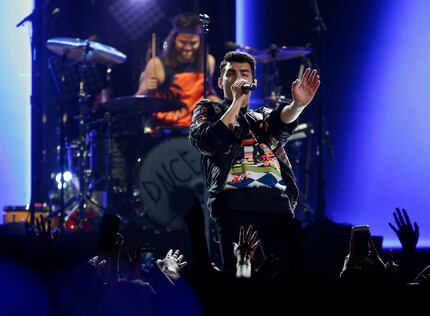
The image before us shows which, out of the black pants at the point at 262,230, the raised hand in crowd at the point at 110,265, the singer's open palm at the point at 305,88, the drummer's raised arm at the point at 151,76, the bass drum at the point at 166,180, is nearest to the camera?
the raised hand in crowd at the point at 110,265

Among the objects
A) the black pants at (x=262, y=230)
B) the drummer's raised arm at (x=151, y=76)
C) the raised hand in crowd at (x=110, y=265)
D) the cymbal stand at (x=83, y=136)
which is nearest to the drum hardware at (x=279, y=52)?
the drummer's raised arm at (x=151, y=76)

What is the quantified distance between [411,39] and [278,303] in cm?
746

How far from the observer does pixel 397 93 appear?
361 inches

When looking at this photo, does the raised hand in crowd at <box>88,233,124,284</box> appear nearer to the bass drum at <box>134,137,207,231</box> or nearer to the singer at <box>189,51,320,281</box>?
the singer at <box>189,51,320,281</box>

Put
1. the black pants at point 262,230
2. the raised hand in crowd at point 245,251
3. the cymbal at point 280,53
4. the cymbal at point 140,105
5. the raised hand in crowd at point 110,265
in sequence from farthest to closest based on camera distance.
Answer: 1. the cymbal at point 280,53
2. the cymbal at point 140,105
3. the black pants at point 262,230
4. the raised hand in crowd at point 245,251
5. the raised hand in crowd at point 110,265

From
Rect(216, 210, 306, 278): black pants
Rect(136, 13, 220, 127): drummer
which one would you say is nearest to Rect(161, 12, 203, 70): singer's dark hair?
Rect(136, 13, 220, 127): drummer

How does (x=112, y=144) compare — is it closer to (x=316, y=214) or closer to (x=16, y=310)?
(x=316, y=214)

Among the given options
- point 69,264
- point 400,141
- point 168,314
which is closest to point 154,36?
point 400,141

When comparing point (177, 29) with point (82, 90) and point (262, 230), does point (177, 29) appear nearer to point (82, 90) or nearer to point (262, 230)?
point (82, 90)

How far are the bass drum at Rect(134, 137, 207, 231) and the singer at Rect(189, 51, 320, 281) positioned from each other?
12.3ft

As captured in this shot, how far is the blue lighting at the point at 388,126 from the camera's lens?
909cm

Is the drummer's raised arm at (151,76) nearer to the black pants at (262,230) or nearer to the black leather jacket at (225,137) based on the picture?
the black leather jacket at (225,137)

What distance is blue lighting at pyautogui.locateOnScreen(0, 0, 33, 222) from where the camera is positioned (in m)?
9.34

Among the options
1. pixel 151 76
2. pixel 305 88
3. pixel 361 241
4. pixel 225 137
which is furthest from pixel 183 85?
pixel 361 241
